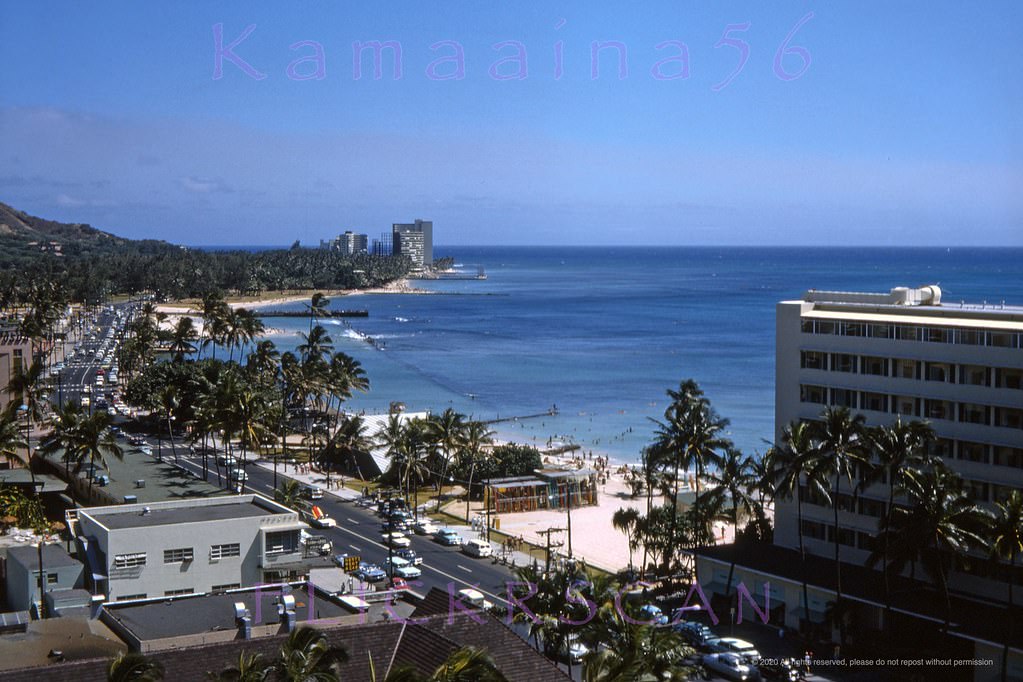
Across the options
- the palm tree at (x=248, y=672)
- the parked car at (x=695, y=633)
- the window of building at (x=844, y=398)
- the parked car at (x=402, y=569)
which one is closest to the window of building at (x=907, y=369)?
the window of building at (x=844, y=398)

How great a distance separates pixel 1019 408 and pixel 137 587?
30302mm

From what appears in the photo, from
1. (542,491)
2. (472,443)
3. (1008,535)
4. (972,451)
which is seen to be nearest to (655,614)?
(1008,535)

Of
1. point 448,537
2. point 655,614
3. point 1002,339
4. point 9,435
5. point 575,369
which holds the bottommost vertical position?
point 575,369

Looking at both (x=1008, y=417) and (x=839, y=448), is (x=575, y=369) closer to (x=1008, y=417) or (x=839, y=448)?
(x=839, y=448)

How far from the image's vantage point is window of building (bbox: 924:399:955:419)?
39506mm

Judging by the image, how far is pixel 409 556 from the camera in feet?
159

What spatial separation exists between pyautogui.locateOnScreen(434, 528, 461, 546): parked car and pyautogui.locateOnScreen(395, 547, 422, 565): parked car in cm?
284

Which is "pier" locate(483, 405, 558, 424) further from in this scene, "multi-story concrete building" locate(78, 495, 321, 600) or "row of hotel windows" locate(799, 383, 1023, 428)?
"multi-story concrete building" locate(78, 495, 321, 600)

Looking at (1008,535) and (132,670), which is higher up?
(132,670)

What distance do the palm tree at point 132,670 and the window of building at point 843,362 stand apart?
31.2 meters

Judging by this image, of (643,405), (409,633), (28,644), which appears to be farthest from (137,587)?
(643,405)

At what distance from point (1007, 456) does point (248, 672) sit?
1159 inches

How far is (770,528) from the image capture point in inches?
1852

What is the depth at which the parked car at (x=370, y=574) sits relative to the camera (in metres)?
44.3
